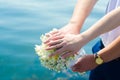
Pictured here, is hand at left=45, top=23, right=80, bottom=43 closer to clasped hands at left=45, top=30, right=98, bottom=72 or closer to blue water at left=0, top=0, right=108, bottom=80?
clasped hands at left=45, top=30, right=98, bottom=72

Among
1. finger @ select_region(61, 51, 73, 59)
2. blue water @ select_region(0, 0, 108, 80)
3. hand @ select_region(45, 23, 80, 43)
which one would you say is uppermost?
blue water @ select_region(0, 0, 108, 80)

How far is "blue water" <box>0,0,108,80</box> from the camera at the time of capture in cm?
A: 331

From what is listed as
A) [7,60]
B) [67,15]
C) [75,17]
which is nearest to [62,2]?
[67,15]

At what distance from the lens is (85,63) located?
7.46 ft

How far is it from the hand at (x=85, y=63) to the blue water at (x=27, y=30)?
104 cm

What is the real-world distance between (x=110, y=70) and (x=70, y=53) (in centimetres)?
38

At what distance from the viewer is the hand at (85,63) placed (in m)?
2.25

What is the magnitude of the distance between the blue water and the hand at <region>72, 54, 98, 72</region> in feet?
3.40

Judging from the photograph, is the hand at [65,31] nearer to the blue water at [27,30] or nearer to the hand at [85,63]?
the hand at [85,63]

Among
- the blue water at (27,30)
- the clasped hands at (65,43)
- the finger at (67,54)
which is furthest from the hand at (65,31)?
the blue water at (27,30)

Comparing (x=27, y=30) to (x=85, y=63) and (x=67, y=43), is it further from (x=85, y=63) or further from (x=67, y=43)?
(x=67, y=43)

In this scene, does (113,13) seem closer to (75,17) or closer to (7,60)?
(75,17)

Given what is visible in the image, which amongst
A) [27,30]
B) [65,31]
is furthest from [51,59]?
[27,30]

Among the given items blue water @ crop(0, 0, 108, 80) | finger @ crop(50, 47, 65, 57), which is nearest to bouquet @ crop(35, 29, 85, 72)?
finger @ crop(50, 47, 65, 57)
